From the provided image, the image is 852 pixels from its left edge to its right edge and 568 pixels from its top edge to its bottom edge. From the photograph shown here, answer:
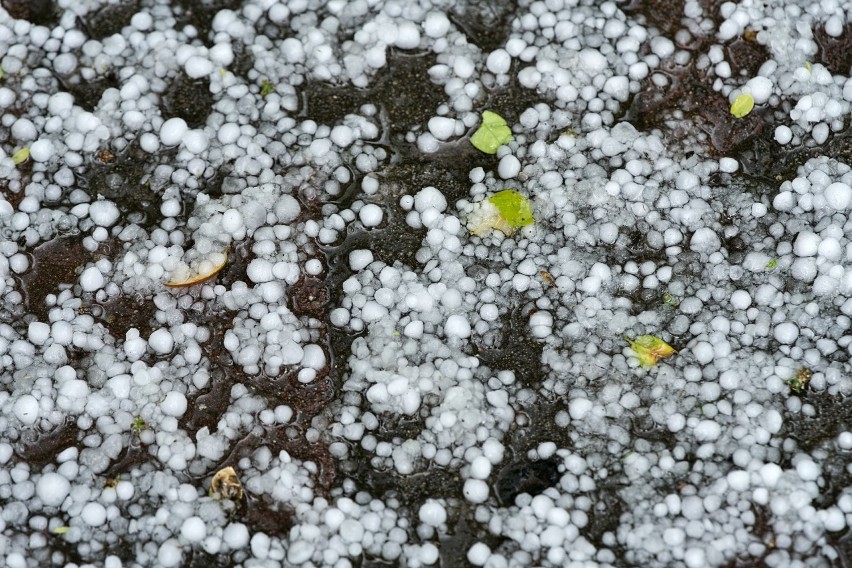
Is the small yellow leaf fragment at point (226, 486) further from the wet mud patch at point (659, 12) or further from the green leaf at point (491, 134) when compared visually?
the wet mud patch at point (659, 12)

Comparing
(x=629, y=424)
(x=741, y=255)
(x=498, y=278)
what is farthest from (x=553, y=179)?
(x=629, y=424)

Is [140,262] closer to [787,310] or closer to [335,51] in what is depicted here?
[335,51]

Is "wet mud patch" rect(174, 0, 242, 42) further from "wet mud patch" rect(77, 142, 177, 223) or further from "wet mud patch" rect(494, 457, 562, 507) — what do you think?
"wet mud patch" rect(494, 457, 562, 507)

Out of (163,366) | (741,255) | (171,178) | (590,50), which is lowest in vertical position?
(163,366)

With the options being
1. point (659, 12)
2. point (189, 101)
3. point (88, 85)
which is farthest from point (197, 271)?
point (659, 12)

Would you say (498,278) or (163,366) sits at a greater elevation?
(498,278)

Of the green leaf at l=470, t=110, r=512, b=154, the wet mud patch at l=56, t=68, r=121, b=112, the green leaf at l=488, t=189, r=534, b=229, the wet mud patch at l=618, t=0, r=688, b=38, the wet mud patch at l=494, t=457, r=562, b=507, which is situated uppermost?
the wet mud patch at l=618, t=0, r=688, b=38

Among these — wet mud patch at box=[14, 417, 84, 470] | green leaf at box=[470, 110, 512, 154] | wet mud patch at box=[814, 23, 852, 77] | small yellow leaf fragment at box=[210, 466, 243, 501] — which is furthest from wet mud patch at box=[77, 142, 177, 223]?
wet mud patch at box=[814, 23, 852, 77]
